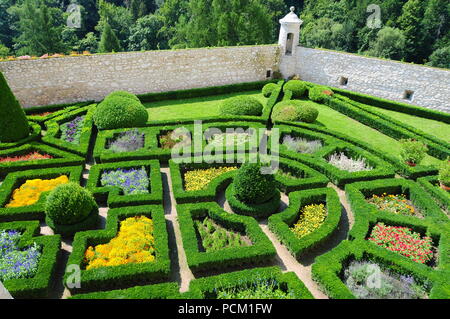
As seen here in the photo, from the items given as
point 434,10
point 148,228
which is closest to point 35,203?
point 148,228

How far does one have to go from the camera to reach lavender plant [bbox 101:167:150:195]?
11.2 m

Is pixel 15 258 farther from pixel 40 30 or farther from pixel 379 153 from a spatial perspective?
pixel 40 30

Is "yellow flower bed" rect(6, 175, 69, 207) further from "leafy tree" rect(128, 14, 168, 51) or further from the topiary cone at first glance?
"leafy tree" rect(128, 14, 168, 51)

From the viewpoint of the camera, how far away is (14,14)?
39625 millimetres

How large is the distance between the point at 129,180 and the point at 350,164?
26.5 ft

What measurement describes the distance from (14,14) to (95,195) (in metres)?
39.4

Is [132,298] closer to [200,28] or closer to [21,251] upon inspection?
[21,251]

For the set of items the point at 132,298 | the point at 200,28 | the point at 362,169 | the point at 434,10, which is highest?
the point at 434,10

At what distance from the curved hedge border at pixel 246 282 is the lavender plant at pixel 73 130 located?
9.31 meters

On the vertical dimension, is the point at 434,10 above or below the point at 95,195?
above

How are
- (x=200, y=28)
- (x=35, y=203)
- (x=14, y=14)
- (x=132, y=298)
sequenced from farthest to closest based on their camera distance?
(x=14, y=14)
(x=200, y=28)
(x=35, y=203)
(x=132, y=298)

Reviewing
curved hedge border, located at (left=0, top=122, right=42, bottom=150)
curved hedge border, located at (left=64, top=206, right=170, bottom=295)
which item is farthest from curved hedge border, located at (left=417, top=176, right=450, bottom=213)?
curved hedge border, located at (left=0, top=122, right=42, bottom=150)

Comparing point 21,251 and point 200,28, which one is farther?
point 200,28

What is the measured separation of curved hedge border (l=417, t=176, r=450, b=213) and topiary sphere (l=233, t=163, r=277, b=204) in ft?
18.0
